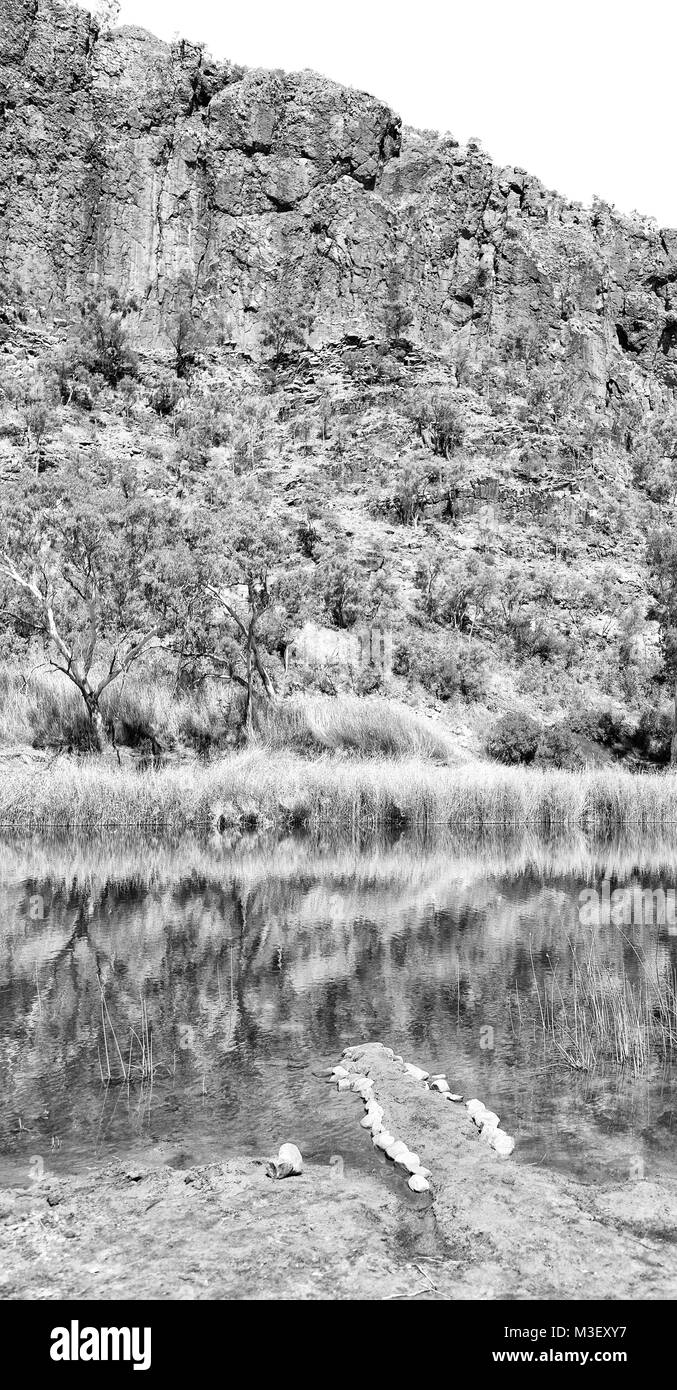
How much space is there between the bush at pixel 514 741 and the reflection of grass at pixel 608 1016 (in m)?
24.0

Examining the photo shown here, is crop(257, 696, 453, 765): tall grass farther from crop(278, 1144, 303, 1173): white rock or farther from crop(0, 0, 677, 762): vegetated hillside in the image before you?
crop(278, 1144, 303, 1173): white rock

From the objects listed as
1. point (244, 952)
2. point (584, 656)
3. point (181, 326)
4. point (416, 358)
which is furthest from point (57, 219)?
point (244, 952)

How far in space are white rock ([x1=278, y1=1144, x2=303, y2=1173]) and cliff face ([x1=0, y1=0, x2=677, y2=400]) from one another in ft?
240

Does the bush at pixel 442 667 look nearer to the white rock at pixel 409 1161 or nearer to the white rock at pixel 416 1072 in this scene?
the white rock at pixel 416 1072

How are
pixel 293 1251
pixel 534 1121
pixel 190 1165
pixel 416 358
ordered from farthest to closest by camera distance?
pixel 416 358
pixel 534 1121
pixel 190 1165
pixel 293 1251

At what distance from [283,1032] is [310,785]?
51.7 feet

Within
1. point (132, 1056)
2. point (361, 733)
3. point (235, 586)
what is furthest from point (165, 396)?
point (132, 1056)

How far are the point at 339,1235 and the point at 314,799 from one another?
62.6 feet

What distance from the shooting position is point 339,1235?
15.7 feet

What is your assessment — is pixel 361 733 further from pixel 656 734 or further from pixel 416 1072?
pixel 416 1072

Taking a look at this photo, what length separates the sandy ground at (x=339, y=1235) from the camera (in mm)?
4281

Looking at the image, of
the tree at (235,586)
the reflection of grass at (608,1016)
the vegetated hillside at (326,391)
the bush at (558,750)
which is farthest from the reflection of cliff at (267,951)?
the tree at (235,586)
